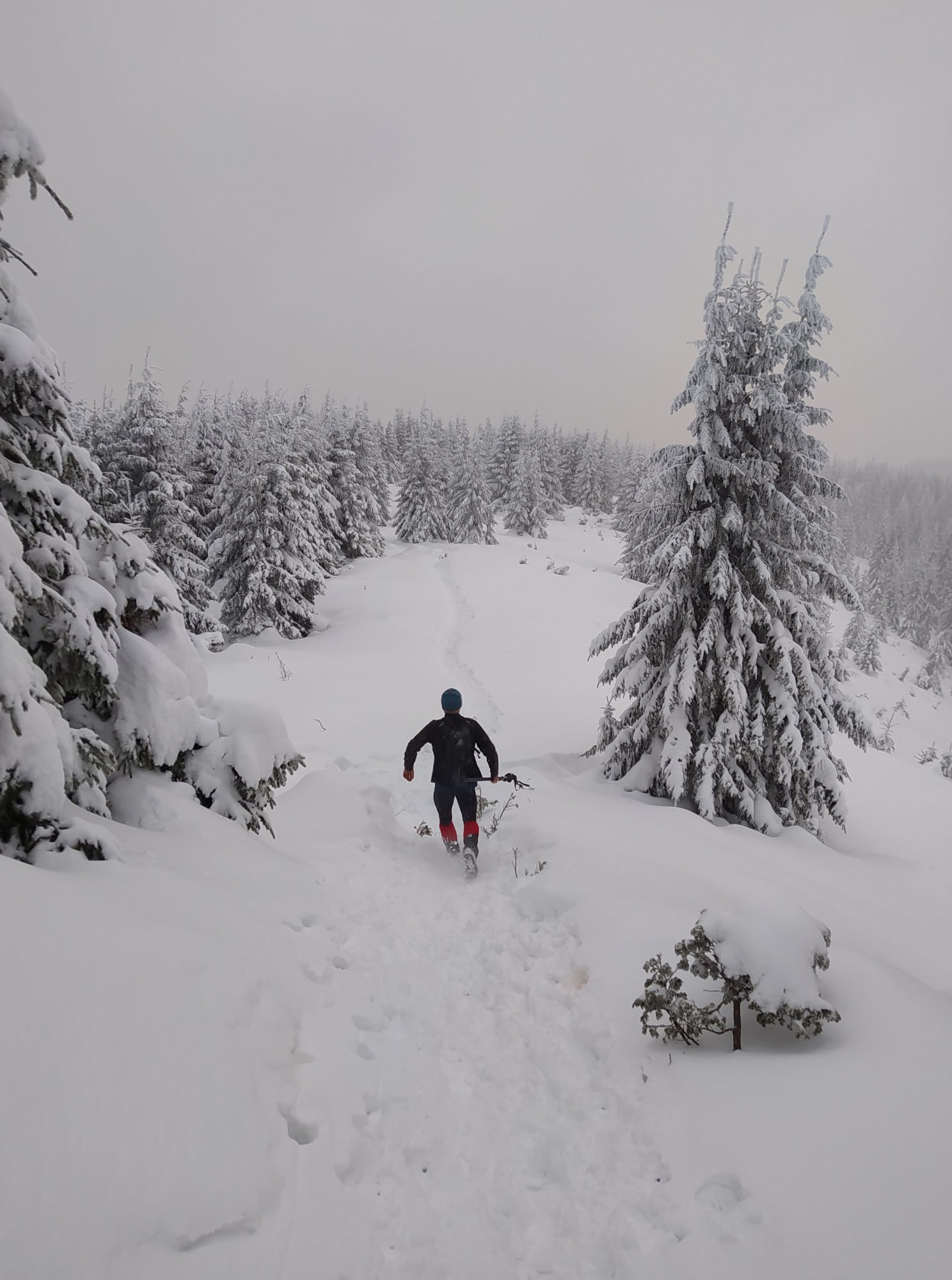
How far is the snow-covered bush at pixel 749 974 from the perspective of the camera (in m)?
3.34

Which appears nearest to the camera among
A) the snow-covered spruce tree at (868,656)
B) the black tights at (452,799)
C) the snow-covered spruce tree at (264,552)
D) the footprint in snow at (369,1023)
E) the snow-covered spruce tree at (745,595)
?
the footprint in snow at (369,1023)

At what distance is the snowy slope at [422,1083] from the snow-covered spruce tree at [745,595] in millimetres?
2868

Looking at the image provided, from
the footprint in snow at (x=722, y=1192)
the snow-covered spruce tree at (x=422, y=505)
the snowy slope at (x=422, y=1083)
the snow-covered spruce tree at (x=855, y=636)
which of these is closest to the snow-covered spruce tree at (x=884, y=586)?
the snow-covered spruce tree at (x=855, y=636)

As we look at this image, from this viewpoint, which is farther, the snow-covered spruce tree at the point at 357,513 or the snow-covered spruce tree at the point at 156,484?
the snow-covered spruce tree at the point at 357,513

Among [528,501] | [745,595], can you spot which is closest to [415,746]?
[745,595]

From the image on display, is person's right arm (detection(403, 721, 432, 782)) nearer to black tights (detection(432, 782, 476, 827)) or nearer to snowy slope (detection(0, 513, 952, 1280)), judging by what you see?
black tights (detection(432, 782, 476, 827))

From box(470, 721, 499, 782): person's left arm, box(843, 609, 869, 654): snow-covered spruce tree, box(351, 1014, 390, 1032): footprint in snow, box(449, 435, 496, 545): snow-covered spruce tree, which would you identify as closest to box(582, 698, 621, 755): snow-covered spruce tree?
box(470, 721, 499, 782): person's left arm

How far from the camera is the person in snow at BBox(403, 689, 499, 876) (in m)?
6.92

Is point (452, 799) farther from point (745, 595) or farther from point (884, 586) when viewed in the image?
point (884, 586)

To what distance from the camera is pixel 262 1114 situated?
8.94 feet

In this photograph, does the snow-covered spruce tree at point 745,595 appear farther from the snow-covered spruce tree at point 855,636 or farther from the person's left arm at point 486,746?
the snow-covered spruce tree at point 855,636

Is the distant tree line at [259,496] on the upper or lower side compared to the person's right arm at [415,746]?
upper

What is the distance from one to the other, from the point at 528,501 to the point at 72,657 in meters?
54.2

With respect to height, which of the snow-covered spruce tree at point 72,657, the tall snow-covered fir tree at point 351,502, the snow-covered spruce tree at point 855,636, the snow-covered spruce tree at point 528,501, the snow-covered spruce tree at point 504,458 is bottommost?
the snow-covered spruce tree at point 72,657
